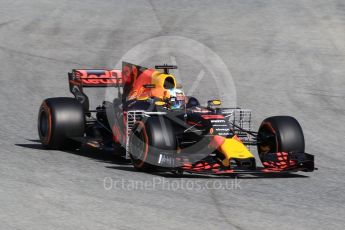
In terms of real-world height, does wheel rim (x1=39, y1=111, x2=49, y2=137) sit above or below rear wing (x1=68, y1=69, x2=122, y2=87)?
below

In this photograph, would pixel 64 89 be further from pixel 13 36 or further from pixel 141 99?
pixel 141 99

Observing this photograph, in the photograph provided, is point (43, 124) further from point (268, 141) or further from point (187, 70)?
point (187, 70)

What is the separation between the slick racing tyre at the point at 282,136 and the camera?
528 inches

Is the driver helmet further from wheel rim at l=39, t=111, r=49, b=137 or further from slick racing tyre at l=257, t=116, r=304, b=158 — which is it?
wheel rim at l=39, t=111, r=49, b=137

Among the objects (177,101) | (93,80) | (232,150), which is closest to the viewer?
(232,150)

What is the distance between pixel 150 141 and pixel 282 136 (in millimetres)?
2343

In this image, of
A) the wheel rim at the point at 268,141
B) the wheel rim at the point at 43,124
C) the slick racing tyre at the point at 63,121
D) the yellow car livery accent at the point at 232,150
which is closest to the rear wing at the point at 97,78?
the wheel rim at the point at 43,124

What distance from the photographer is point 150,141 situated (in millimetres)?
12555

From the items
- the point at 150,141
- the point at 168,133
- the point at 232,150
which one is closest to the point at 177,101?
the point at 168,133

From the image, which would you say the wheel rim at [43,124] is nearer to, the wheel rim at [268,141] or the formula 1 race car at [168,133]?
the formula 1 race car at [168,133]

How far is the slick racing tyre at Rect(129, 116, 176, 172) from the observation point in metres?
12.5

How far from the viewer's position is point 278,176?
13.1 meters

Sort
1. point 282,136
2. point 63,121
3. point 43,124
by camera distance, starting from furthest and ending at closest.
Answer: point 43,124, point 63,121, point 282,136

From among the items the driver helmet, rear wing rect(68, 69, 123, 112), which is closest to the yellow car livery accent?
the driver helmet
